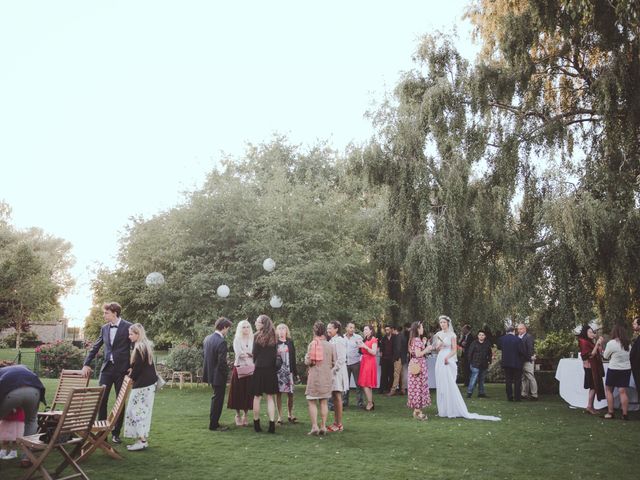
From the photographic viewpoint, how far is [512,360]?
50.1 feet

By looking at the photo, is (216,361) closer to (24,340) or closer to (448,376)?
(448,376)

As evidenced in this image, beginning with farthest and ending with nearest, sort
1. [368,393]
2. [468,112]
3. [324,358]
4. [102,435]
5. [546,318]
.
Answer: [468,112], [546,318], [368,393], [324,358], [102,435]

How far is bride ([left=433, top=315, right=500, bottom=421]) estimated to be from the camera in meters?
12.2

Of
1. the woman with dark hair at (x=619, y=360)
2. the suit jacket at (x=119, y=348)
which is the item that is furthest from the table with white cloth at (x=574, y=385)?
the suit jacket at (x=119, y=348)

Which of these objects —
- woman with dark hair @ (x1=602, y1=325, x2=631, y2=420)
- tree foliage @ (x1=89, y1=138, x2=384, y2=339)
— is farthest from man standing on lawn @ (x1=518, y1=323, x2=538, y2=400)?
tree foliage @ (x1=89, y1=138, x2=384, y2=339)

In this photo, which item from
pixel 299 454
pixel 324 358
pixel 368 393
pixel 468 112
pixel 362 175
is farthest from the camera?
pixel 362 175

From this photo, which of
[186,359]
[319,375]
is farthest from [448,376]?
[186,359]

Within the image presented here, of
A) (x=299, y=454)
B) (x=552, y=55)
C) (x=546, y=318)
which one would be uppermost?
(x=552, y=55)

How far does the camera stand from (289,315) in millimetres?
18562

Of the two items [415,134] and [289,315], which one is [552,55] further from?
[289,315]

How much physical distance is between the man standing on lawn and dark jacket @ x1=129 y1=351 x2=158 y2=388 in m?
10.0

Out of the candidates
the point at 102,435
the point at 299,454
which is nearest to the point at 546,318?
the point at 299,454

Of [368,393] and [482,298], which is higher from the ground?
[482,298]

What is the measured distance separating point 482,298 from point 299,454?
1103cm
